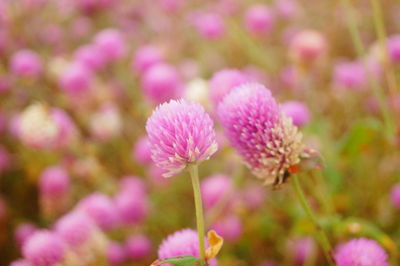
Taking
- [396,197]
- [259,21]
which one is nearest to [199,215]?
[396,197]

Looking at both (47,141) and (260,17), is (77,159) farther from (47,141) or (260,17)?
(260,17)

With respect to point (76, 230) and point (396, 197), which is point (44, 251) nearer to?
point (76, 230)

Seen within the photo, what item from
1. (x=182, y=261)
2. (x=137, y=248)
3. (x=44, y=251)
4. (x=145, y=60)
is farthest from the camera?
(x=145, y=60)

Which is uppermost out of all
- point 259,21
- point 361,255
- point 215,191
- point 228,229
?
point 259,21

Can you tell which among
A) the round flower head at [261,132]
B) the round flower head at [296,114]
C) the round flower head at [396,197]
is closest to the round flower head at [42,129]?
the round flower head at [296,114]

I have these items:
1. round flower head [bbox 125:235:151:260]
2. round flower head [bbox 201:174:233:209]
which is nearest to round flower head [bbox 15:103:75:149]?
round flower head [bbox 125:235:151:260]

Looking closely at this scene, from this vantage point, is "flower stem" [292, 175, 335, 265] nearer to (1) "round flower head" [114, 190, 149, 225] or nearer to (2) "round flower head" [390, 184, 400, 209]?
(2) "round flower head" [390, 184, 400, 209]

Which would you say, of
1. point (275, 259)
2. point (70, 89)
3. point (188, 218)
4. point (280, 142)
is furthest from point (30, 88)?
point (280, 142)
